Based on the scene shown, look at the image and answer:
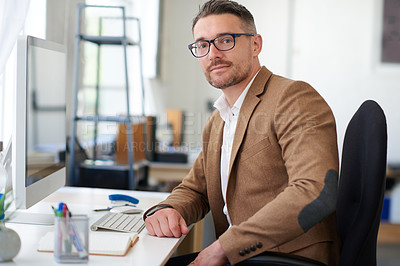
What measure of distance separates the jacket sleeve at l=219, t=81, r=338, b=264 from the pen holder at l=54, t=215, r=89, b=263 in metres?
0.36

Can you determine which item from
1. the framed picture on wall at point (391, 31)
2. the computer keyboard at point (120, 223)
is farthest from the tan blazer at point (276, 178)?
the framed picture on wall at point (391, 31)

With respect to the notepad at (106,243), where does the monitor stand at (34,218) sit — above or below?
below

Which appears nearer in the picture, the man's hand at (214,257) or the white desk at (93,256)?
the white desk at (93,256)

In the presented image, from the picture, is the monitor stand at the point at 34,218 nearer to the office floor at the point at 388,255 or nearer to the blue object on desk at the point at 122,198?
the blue object on desk at the point at 122,198

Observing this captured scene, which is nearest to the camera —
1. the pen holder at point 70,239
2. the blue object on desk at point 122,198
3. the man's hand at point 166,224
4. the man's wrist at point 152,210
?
the pen holder at point 70,239

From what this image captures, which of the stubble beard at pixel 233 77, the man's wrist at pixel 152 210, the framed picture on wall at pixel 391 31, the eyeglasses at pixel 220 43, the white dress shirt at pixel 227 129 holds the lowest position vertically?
the man's wrist at pixel 152 210

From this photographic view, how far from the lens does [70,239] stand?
1106 mm

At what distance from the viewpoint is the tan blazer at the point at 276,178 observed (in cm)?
123

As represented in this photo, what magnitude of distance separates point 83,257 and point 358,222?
0.66 meters

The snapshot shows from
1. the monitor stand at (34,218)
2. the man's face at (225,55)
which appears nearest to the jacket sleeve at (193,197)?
the man's face at (225,55)

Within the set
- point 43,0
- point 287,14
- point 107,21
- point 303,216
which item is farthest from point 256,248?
point 287,14

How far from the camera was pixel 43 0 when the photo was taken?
2900 millimetres

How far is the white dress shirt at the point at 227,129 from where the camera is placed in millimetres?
1593

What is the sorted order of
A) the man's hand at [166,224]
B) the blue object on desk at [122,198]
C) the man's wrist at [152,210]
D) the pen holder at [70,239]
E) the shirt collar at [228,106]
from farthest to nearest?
1. the blue object on desk at [122,198]
2. the shirt collar at [228,106]
3. the man's wrist at [152,210]
4. the man's hand at [166,224]
5. the pen holder at [70,239]
